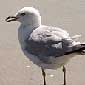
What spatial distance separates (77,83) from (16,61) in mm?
1237

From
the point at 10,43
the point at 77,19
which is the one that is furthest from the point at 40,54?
the point at 77,19

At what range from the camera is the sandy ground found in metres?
6.50

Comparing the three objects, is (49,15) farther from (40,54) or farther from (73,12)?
(40,54)

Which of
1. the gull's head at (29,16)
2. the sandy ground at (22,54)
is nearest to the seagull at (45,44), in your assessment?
the gull's head at (29,16)

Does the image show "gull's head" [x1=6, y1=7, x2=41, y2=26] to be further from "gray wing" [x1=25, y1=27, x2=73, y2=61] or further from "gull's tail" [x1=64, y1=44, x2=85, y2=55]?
"gull's tail" [x1=64, y1=44, x2=85, y2=55]

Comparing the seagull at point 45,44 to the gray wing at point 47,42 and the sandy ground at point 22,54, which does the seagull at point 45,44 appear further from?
the sandy ground at point 22,54

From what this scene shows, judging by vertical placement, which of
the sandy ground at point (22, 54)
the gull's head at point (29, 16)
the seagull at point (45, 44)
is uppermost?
the gull's head at point (29, 16)

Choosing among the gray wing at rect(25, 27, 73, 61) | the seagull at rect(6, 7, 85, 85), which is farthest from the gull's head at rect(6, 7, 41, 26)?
the gray wing at rect(25, 27, 73, 61)

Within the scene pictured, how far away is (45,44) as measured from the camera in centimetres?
586

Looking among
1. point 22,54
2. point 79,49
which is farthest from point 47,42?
point 22,54

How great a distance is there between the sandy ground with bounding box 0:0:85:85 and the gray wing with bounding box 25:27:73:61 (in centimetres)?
67

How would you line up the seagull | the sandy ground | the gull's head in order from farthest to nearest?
the sandy ground, the gull's head, the seagull

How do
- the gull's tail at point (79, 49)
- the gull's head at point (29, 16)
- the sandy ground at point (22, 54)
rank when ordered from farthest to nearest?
the sandy ground at point (22, 54)
the gull's head at point (29, 16)
the gull's tail at point (79, 49)

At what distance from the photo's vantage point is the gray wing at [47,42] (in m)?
5.72
